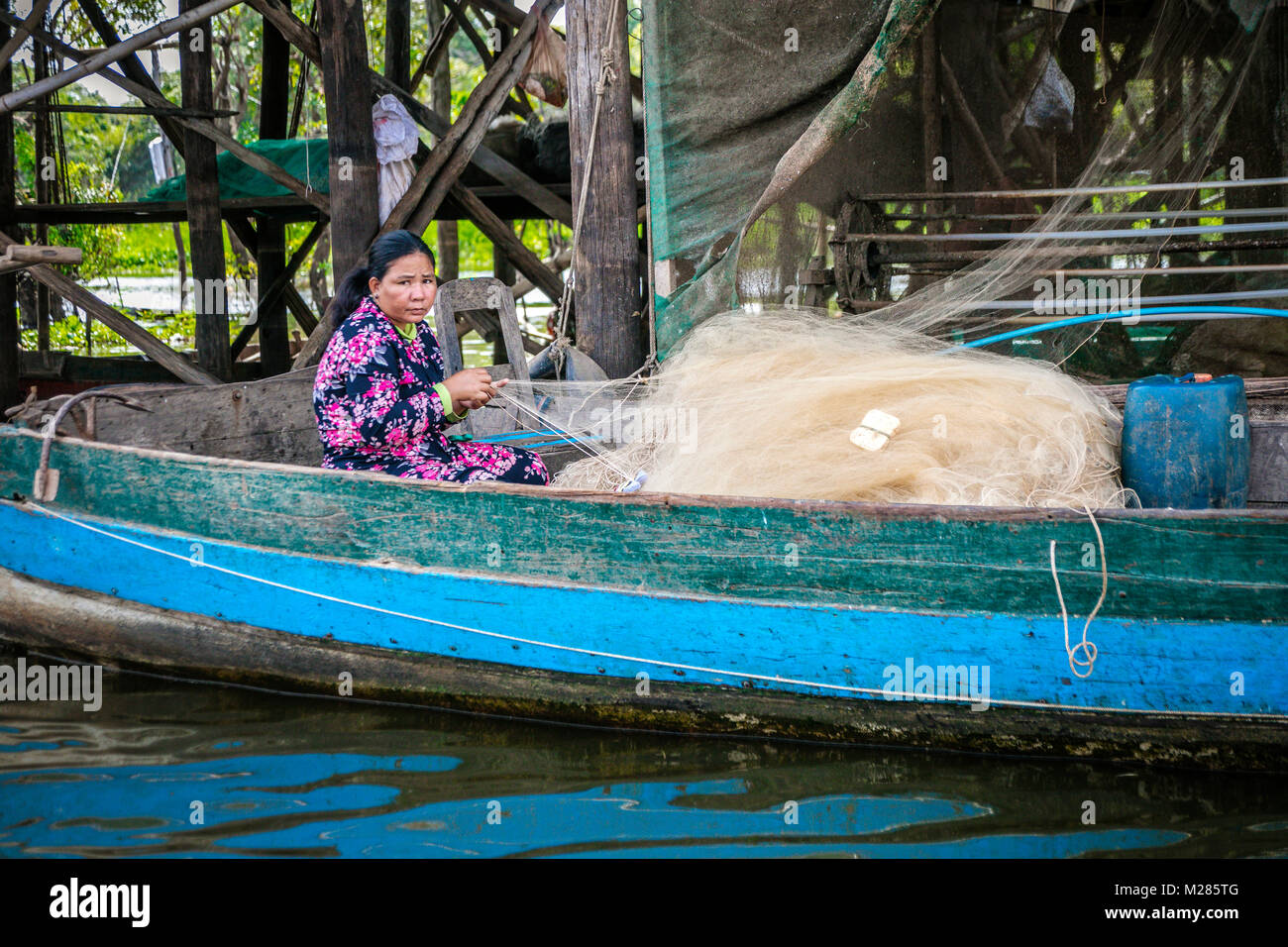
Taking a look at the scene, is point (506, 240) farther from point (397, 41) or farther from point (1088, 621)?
point (1088, 621)

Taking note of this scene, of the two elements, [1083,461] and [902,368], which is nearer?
[1083,461]

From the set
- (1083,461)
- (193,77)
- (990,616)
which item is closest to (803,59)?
(1083,461)

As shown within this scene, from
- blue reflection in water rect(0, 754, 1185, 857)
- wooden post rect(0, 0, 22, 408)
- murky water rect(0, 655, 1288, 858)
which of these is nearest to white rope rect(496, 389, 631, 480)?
murky water rect(0, 655, 1288, 858)

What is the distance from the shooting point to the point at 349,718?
13.0 feet

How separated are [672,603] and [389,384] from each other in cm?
126

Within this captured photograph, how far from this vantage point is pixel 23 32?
5973mm

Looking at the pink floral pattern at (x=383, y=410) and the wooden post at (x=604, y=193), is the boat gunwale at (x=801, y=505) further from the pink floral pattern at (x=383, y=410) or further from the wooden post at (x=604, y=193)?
the wooden post at (x=604, y=193)

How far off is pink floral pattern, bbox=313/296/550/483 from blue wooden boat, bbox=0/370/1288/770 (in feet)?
0.69

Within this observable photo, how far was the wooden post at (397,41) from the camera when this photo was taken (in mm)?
8539

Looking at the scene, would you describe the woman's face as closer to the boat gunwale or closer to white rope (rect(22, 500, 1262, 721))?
the boat gunwale

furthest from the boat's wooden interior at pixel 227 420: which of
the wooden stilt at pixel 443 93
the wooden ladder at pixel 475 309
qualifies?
the wooden stilt at pixel 443 93
